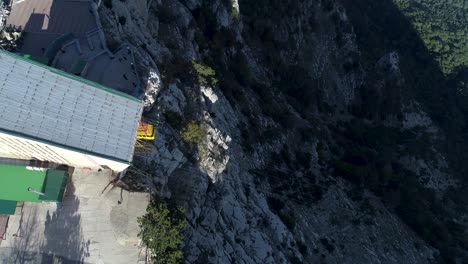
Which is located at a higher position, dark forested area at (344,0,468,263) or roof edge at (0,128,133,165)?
dark forested area at (344,0,468,263)

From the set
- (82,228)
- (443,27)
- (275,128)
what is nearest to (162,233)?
(82,228)

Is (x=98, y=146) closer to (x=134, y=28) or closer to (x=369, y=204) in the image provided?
(x=134, y=28)

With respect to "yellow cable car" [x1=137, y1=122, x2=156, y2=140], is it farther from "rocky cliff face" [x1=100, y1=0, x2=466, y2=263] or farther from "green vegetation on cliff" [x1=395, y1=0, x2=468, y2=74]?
"green vegetation on cliff" [x1=395, y1=0, x2=468, y2=74]

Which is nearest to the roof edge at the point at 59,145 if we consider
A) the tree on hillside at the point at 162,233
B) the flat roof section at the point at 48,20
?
the tree on hillside at the point at 162,233

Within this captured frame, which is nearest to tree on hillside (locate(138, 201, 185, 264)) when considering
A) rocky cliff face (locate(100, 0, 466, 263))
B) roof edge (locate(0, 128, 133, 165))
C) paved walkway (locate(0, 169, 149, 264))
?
paved walkway (locate(0, 169, 149, 264))

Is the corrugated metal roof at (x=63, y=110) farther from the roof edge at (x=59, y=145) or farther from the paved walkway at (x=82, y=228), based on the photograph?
the paved walkway at (x=82, y=228)

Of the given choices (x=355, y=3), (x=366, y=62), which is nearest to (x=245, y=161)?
(x=366, y=62)
